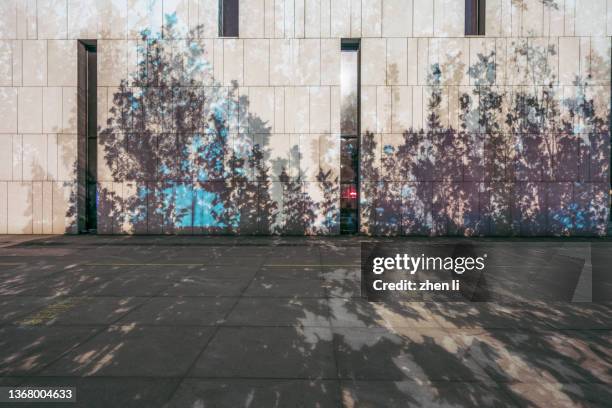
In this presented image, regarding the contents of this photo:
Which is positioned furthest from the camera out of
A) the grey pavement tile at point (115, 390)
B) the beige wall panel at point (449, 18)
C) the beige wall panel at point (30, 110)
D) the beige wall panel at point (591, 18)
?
the beige wall panel at point (30, 110)

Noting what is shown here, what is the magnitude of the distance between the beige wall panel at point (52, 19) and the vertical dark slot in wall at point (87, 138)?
3.63 ft

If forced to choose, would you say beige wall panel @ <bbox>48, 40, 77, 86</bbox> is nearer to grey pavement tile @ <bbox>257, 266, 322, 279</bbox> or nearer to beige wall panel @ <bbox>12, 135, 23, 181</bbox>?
beige wall panel @ <bbox>12, 135, 23, 181</bbox>

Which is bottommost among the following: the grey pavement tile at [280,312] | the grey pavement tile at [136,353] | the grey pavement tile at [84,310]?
the grey pavement tile at [136,353]

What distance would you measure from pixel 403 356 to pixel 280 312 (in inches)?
95.2

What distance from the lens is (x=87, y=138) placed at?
16.2 metres

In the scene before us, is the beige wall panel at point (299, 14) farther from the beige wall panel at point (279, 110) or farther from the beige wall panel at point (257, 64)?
the beige wall panel at point (279, 110)

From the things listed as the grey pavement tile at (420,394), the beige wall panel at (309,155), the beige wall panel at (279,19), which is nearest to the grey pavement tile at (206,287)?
the grey pavement tile at (420,394)

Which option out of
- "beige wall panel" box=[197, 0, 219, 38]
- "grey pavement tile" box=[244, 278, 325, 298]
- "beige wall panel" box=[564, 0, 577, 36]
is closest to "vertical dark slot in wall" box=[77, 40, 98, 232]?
"beige wall panel" box=[197, 0, 219, 38]

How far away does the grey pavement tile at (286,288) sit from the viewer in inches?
268

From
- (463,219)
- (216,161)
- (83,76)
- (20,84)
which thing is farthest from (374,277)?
(20,84)

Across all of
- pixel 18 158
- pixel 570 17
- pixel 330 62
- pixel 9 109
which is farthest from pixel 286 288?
pixel 570 17

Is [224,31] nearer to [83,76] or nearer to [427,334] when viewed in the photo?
[83,76]

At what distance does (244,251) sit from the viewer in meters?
11.9

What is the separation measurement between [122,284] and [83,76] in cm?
1425
